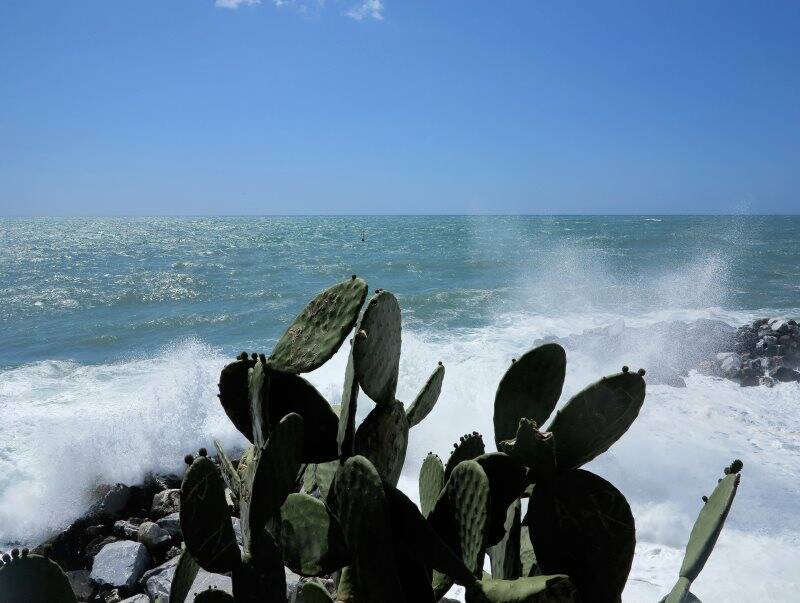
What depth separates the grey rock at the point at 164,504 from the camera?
5.88 m

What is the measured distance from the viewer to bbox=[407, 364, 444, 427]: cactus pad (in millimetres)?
1560

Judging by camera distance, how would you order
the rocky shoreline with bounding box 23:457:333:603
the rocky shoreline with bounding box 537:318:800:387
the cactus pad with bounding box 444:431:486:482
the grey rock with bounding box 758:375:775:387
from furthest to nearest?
the rocky shoreline with bounding box 537:318:800:387
the grey rock with bounding box 758:375:775:387
the rocky shoreline with bounding box 23:457:333:603
the cactus pad with bounding box 444:431:486:482

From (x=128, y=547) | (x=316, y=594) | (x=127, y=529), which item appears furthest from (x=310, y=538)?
(x=127, y=529)

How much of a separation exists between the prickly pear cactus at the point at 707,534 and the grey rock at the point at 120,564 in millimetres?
4602

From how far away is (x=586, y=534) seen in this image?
1.06m

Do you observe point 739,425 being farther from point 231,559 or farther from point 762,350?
point 231,559

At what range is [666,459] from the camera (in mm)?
6625

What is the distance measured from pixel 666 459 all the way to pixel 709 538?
611 centimetres

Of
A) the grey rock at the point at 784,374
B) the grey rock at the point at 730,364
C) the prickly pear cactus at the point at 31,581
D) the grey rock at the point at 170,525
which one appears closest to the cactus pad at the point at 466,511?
the prickly pear cactus at the point at 31,581

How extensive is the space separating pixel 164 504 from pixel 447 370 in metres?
4.94

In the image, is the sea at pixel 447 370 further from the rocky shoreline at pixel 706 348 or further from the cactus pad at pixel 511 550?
the cactus pad at pixel 511 550

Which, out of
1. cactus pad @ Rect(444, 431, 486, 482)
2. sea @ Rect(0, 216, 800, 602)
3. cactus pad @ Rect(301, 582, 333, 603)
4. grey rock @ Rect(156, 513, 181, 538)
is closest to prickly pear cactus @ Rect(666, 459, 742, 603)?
cactus pad @ Rect(444, 431, 486, 482)

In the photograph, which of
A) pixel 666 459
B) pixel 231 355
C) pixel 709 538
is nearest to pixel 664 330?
pixel 666 459

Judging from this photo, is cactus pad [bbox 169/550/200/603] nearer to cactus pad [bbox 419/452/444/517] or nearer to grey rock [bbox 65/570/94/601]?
cactus pad [bbox 419/452/444/517]
